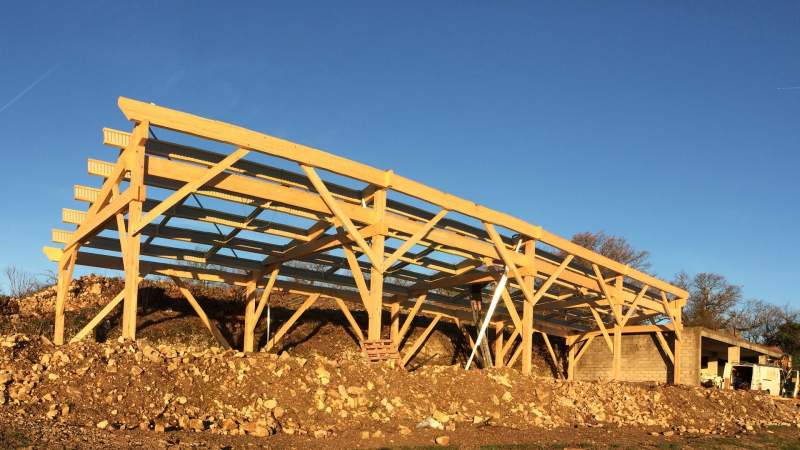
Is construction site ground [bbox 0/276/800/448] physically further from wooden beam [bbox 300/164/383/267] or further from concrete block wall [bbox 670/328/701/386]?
concrete block wall [bbox 670/328/701/386]

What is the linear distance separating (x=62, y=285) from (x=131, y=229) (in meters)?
5.66

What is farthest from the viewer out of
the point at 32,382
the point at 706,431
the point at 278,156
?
the point at 706,431

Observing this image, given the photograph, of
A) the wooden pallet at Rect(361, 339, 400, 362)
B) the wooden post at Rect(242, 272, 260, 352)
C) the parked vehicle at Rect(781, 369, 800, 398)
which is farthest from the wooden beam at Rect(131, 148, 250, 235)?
the parked vehicle at Rect(781, 369, 800, 398)

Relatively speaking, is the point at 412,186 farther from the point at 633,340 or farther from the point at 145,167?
the point at 633,340

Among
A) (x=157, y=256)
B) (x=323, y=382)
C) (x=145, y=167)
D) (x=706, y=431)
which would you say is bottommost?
(x=706, y=431)

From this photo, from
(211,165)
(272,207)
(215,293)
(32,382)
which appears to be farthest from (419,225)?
(215,293)

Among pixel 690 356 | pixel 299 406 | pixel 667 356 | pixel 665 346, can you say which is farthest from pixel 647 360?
pixel 299 406

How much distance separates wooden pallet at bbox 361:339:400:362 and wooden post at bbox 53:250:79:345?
7303mm

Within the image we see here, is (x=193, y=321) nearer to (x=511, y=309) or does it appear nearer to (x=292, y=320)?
(x=292, y=320)

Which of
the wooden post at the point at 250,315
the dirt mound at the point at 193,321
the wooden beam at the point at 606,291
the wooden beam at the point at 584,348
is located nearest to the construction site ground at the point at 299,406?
the wooden beam at the point at 606,291

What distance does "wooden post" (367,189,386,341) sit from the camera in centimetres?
1395

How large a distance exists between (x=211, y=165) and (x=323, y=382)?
4.71 meters

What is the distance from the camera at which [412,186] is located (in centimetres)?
1497

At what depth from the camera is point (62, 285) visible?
634 inches
